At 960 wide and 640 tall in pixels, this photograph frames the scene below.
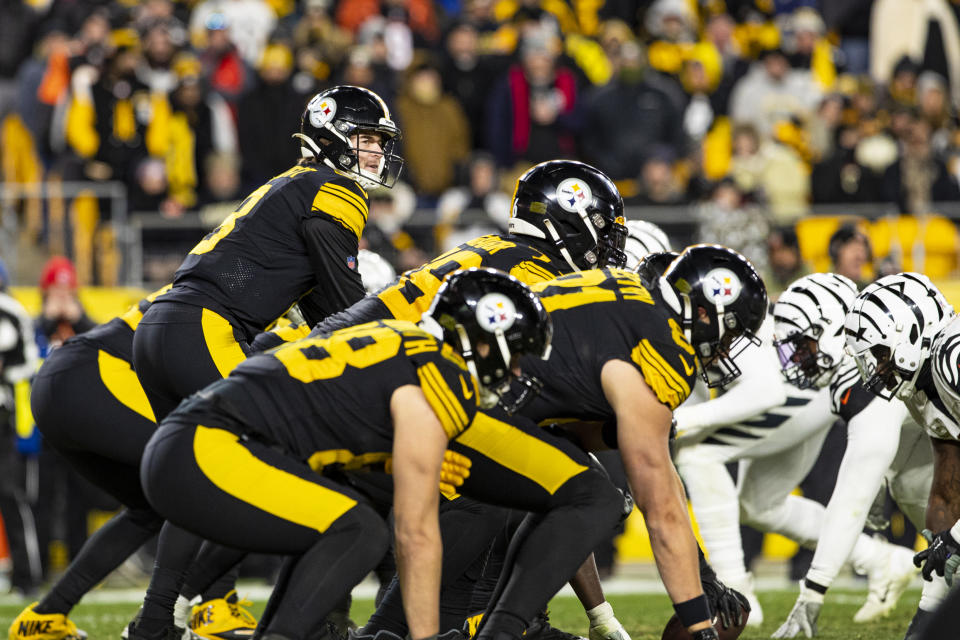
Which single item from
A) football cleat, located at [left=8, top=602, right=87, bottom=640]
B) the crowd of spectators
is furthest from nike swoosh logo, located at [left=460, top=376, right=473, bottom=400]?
the crowd of spectators

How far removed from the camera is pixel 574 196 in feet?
19.4

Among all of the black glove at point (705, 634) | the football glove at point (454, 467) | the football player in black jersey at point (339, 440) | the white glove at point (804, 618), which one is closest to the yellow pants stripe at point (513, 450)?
the football glove at point (454, 467)

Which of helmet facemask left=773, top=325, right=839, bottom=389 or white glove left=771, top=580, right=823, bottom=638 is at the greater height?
helmet facemask left=773, top=325, right=839, bottom=389

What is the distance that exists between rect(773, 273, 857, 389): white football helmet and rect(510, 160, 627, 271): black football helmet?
55.2 inches

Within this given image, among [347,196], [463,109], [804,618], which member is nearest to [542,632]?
[804,618]

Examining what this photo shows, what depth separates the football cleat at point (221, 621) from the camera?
20.7ft

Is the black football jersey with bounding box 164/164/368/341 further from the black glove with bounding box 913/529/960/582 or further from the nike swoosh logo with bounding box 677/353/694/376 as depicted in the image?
the black glove with bounding box 913/529/960/582

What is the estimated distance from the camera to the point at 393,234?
453 inches

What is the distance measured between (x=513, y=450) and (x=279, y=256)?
4.47ft

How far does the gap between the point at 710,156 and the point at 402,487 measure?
987cm

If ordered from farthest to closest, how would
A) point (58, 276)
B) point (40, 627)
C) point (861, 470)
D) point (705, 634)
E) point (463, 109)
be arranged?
point (463, 109) < point (58, 276) < point (861, 470) < point (40, 627) < point (705, 634)

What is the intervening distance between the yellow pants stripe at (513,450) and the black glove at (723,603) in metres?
0.87

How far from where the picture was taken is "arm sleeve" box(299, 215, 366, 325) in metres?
5.71

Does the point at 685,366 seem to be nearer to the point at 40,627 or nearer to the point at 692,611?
the point at 692,611
